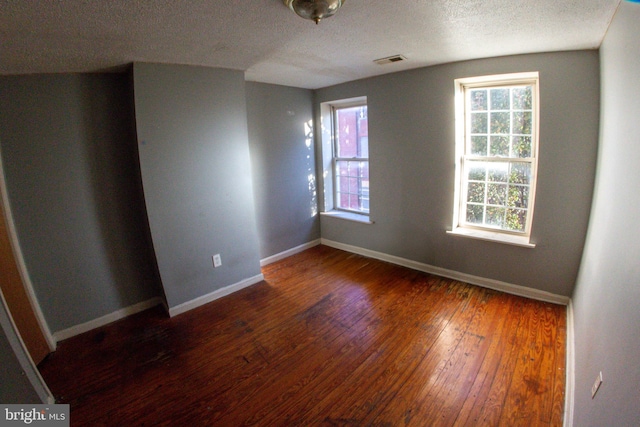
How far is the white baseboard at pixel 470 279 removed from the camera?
2.55m

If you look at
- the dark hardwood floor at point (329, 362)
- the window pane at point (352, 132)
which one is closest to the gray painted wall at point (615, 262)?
the dark hardwood floor at point (329, 362)

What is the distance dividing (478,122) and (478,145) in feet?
0.74

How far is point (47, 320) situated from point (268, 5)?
9.59 ft

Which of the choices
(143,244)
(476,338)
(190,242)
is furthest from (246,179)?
(476,338)

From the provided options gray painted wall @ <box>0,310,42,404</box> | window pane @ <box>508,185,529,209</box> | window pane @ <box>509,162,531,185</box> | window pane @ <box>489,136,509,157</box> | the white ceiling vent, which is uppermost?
the white ceiling vent

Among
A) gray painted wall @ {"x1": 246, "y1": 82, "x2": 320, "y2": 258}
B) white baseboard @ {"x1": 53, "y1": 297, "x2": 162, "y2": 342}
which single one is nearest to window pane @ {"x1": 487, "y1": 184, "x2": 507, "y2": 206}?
gray painted wall @ {"x1": 246, "y1": 82, "x2": 320, "y2": 258}

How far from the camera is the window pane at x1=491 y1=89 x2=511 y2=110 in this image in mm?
2618

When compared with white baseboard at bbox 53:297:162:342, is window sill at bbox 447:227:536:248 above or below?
above

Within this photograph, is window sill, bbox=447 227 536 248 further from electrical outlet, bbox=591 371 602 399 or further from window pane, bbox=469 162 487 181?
electrical outlet, bbox=591 371 602 399

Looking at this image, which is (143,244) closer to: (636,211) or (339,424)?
(339,424)

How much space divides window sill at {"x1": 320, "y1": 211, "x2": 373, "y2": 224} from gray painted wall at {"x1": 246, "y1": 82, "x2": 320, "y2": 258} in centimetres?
29

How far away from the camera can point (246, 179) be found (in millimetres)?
2975

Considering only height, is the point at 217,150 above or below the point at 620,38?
below

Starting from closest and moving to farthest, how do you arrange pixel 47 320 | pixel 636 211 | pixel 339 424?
pixel 636 211 → pixel 339 424 → pixel 47 320
